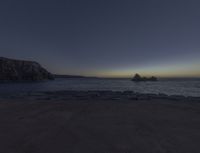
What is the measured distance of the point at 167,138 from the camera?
4.73 metres

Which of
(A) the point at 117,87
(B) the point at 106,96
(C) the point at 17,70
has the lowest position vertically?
(A) the point at 117,87

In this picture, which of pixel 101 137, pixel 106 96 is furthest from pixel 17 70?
pixel 101 137

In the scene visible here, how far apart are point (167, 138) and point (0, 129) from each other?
5.93 m

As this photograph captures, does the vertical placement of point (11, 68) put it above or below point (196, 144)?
above

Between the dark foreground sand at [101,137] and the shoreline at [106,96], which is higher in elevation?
the dark foreground sand at [101,137]

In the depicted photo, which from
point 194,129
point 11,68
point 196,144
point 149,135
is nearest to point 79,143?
point 149,135

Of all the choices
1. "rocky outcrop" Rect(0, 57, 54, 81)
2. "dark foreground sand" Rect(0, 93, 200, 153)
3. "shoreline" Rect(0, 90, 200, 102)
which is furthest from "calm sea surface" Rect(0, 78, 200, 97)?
"rocky outcrop" Rect(0, 57, 54, 81)

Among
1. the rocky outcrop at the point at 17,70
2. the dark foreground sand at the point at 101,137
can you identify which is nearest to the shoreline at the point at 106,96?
the dark foreground sand at the point at 101,137

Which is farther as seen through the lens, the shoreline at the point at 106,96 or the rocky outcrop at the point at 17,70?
the rocky outcrop at the point at 17,70

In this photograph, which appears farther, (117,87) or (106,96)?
(117,87)

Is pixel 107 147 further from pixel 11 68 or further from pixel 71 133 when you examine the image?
pixel 11 68

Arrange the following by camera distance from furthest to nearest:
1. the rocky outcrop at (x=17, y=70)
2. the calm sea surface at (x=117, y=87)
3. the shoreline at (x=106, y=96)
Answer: the rocky outcrop at (x=17, y=70)
the calm sea surface at (x=117, y=87)
the shoreline at (x=106, y=96)

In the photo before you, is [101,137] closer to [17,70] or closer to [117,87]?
[117,87]

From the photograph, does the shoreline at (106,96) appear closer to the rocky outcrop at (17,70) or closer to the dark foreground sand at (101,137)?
the dark foreground sand at (101,137)
